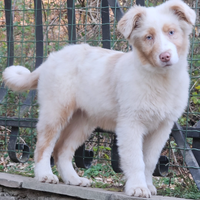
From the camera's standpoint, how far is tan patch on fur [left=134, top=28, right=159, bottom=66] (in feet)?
9.78

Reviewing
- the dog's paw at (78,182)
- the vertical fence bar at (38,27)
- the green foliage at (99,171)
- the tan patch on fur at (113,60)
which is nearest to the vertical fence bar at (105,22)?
the tan patch on fur at (113,60)

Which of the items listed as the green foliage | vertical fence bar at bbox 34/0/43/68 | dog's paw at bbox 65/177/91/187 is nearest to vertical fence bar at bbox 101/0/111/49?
vertical fence bar at bbox 34/0/43/68

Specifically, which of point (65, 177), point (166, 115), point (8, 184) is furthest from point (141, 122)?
point (8, 184)

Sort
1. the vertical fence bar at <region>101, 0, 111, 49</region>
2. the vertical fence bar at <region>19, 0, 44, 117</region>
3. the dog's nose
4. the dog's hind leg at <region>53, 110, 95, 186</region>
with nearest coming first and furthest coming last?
the dog's nose
the dog's hind leg at <region>53, 110, 95, 186</region>
the vertical fence bar at <region>101, 0, 111, 49</region>
the vertical fence bar at <region>19, 0, 44, 117</region>

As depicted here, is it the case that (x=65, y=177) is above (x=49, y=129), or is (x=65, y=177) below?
below

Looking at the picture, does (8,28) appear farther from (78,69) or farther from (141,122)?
(141,122)

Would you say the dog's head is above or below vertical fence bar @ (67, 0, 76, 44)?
below

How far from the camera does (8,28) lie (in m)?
4.58

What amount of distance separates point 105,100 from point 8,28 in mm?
1861

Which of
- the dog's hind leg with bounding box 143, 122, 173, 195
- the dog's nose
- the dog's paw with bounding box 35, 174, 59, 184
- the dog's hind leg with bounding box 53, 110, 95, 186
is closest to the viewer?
the dog's nose

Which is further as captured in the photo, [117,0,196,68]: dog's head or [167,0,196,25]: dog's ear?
[167,0,196,25]: dog's ear

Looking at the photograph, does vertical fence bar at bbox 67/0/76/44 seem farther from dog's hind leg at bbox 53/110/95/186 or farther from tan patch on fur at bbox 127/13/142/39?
tan patch on fur at bbox 127/13/142/39

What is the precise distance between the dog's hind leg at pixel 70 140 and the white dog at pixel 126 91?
0.04 feet

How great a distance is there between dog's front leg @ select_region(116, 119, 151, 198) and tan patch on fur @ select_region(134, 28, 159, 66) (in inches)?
21.7
